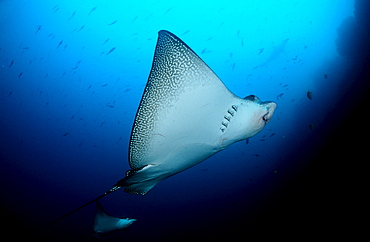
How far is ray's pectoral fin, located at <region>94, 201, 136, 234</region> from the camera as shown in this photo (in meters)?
4.06

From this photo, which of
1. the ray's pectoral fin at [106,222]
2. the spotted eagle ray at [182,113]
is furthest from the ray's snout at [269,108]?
the ray's pectoral fin at [106,222]

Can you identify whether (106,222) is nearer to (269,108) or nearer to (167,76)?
(167,76)

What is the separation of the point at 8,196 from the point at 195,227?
70.4 feet

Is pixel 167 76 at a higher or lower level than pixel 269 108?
higher

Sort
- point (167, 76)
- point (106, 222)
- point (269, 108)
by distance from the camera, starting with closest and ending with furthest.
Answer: point (167, 76) → point (269, 108) → point (106, 222)

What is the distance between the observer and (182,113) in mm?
1663

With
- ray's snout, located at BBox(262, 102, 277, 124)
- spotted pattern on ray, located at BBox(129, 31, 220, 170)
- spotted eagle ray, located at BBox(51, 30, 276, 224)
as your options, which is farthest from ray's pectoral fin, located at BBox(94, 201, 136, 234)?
ray's snout, located at BBox(262, 102, 277, 124)

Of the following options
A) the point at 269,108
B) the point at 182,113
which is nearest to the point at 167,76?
the point at 182,113

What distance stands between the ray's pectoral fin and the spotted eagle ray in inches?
105

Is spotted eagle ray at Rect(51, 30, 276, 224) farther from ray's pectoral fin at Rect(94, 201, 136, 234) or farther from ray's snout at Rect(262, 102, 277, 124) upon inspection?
ray's pectoral fin at Rect(94, 201, 136, 234)

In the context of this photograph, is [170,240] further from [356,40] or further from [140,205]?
[356,40]

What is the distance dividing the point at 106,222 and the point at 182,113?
12.0 feet

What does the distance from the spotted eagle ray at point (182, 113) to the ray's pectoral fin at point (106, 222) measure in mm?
2675

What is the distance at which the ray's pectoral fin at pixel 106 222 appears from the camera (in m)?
4.06
